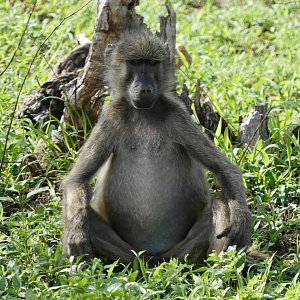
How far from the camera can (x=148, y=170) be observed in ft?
16.0

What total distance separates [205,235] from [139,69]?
1296 millimetres

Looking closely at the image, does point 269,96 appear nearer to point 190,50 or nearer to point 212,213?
point 190,50

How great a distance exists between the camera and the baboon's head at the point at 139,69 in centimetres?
466

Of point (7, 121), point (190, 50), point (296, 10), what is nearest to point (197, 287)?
point (7, 121)

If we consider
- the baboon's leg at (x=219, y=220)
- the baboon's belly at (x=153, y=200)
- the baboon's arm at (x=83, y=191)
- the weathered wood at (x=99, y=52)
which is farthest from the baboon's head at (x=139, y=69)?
the baboon's leg at (x=219, y=220)

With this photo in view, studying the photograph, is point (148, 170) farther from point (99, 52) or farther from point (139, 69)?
point (99, 52)

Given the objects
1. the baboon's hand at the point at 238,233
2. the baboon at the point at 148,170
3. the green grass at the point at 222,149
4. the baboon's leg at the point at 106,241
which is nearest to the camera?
the green grass at the point at 222,149

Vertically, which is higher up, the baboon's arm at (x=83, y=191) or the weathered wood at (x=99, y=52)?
the weathered wood at (x=99, y=52)

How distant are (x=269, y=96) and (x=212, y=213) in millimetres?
3197

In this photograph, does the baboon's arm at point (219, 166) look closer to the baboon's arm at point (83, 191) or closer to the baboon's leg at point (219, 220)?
the baboon's leg at point (219, 220)

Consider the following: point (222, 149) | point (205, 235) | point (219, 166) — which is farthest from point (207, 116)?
point (205, 235)

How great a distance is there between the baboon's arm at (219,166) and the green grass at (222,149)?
1.22ft

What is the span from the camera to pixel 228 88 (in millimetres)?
7523

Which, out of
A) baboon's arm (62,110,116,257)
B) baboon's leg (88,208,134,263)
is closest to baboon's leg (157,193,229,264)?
baboon's leg (88,208,134,263)
